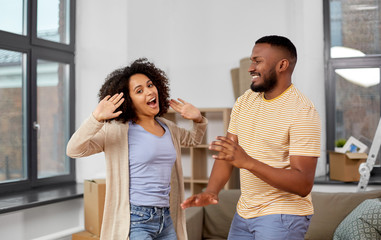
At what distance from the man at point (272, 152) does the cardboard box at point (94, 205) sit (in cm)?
152

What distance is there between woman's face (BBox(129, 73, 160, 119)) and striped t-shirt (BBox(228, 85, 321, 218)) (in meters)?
0.50

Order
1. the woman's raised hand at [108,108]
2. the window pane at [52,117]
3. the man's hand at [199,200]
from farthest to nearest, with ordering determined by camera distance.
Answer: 1. the window pane at [52,117]
2. the woman's raised hand at [108,108]
3. the man's hand at [199,200]

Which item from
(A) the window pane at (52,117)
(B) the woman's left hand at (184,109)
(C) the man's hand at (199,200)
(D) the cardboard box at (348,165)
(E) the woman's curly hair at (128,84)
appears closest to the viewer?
(C) the man's hand at (199,200)

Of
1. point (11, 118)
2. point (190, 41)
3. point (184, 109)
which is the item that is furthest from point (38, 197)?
point (190, 41)

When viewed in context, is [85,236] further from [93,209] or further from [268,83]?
[268,83]

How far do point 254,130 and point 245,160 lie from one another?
0.71ft

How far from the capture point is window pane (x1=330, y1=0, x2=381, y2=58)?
415 cm

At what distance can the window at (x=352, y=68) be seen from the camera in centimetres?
414

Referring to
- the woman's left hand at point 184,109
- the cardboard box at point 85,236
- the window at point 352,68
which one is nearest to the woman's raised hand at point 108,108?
the woman's left hand at point 184,109

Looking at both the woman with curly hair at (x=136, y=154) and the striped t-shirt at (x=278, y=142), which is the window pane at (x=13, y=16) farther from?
the striped t-shirt at (x=278, y=142)

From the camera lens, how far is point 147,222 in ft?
6.06

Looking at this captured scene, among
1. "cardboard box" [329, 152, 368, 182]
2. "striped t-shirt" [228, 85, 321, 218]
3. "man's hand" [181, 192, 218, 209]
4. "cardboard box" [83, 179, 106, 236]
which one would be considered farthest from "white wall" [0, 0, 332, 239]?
"striped t-shirt" [228, 85, 321, 218]

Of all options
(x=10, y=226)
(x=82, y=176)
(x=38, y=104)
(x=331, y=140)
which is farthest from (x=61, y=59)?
(x=331, y=140)

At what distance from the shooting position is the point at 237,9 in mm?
4414
